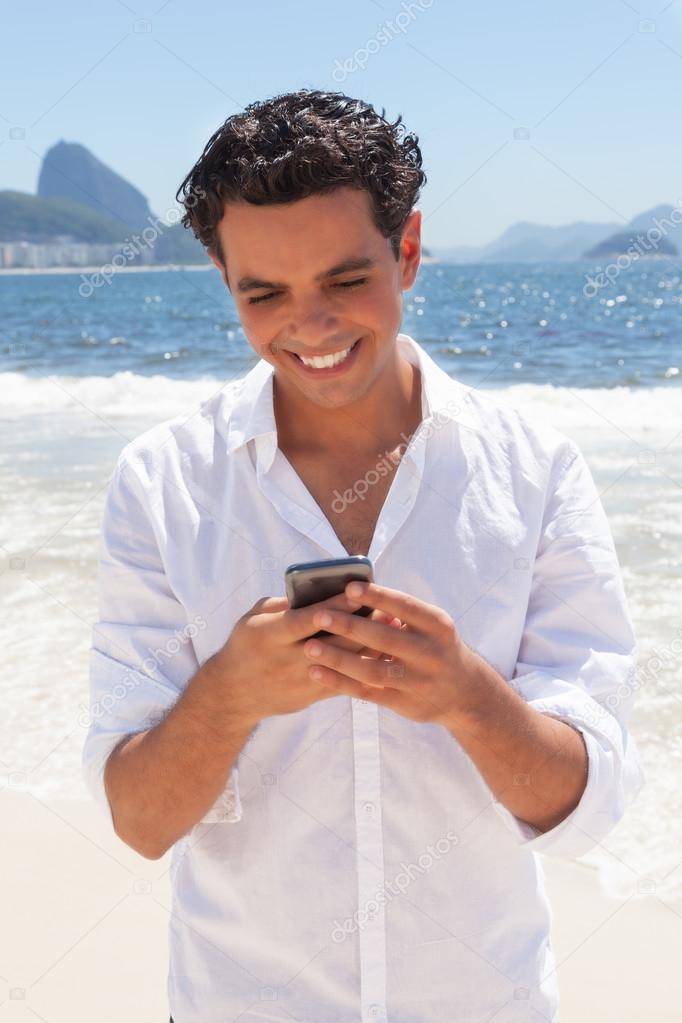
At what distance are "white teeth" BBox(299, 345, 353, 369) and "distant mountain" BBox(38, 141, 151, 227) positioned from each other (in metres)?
139

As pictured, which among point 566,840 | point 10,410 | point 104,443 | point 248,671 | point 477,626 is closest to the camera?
point 248,671

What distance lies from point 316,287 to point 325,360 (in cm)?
13

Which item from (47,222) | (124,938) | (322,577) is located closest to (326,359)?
(322,577)

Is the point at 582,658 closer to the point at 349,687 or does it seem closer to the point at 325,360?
the point at 349,687

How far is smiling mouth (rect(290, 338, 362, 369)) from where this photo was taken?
2.00m

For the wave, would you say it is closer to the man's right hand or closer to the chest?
the chest

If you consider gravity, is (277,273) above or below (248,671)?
above

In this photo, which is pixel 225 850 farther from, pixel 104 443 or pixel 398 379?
pixel 104 443

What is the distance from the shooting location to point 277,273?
6.38ft

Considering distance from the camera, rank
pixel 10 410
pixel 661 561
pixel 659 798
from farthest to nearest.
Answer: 1. pixel 10 410
2. pixel 661 561
3. pixel 659 798

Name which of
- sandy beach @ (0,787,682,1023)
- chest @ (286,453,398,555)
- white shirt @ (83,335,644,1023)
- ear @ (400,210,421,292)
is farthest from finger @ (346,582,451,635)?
sandy beach @ (0,787,682,1023)

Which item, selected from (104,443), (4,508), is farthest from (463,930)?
(104,443)

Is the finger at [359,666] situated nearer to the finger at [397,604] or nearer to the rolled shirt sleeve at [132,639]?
the finger at [397,604]

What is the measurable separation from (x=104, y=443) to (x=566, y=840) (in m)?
11.1
